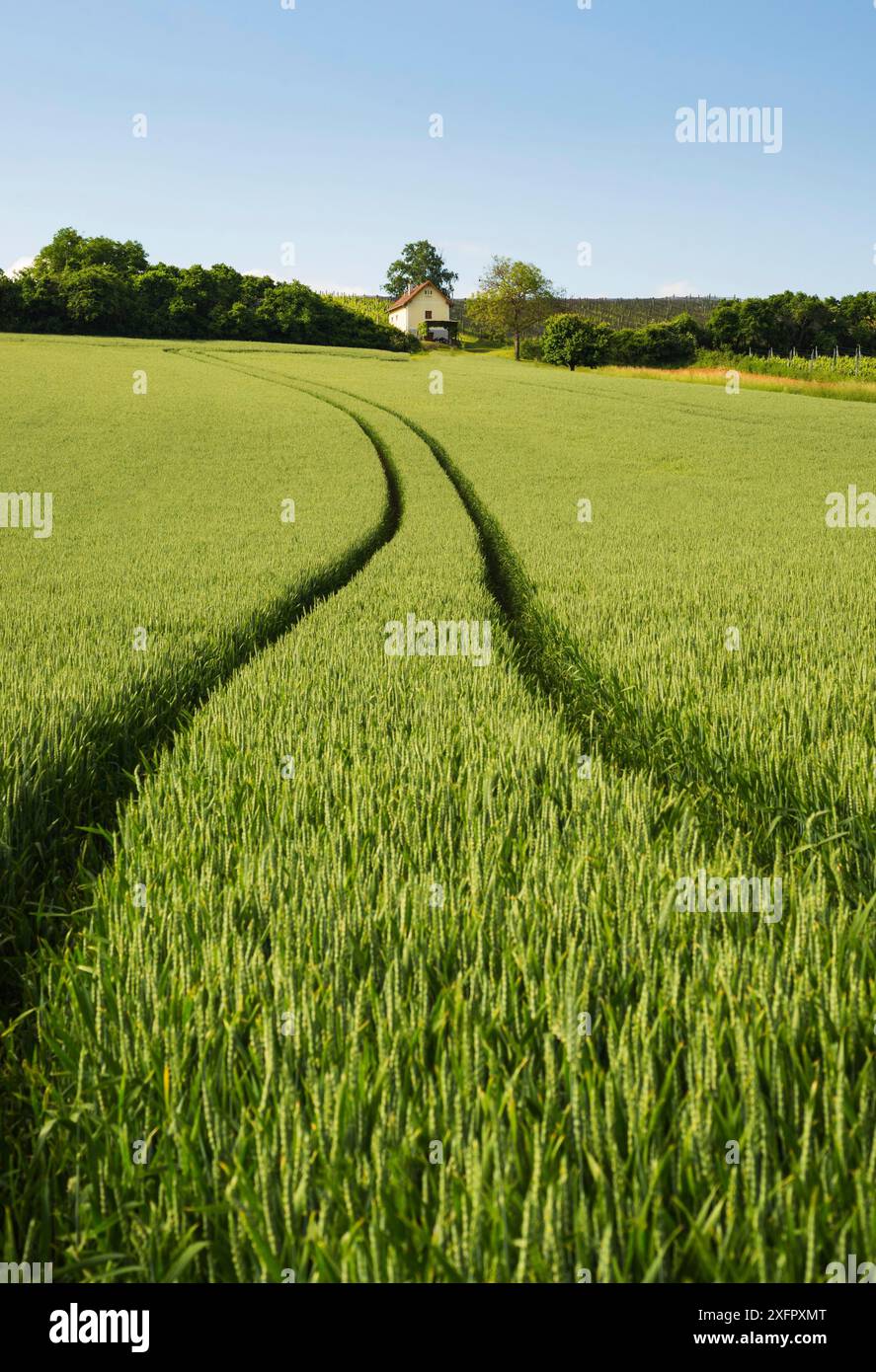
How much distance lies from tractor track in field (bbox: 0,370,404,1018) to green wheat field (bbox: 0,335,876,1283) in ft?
0.07

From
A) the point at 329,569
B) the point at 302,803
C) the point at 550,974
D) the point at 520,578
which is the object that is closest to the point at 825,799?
the point at 550,974

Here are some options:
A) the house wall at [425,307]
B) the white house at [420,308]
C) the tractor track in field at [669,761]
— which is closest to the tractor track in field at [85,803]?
the tractor track in field at [669,761]

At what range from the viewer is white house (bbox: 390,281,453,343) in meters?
78.2

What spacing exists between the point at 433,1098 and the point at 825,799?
199cm

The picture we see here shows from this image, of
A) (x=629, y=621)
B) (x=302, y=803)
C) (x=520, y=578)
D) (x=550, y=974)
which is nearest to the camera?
(x=550, y=974)

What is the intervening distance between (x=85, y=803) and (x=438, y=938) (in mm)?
2085

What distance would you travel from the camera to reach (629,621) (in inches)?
212

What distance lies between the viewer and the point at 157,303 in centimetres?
5538

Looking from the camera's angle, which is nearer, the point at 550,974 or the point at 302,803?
the point at 550,974

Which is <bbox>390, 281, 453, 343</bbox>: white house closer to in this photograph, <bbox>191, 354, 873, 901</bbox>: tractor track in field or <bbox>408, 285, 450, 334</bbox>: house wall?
<bbox>408, 285, 450, 334</bbox>: house wall

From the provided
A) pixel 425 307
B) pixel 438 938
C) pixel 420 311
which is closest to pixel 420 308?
pixel 420 311

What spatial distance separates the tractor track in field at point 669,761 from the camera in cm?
254

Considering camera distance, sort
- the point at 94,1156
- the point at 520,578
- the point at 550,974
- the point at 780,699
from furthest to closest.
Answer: the point at 520,578 → the point at 780,699 → the point at 550,974 → the point at 94,1156
